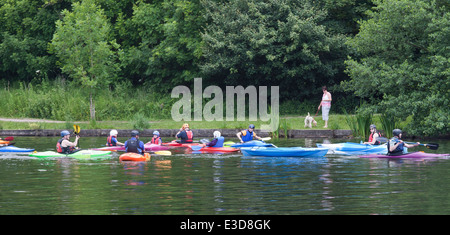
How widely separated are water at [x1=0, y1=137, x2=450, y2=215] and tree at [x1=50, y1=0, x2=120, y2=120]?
40.1ft

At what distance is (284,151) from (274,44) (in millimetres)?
15121

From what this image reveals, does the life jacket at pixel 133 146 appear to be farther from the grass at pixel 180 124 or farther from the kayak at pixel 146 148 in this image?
the grass at pixel 180 124

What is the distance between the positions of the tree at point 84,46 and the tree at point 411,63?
533 inches

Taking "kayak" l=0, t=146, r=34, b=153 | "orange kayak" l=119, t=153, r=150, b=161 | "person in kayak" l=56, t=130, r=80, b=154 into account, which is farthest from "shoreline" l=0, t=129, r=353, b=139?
"orange kayak" l=119, t=153, r=150, b=161

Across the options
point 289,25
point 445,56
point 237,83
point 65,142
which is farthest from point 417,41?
point 65,142

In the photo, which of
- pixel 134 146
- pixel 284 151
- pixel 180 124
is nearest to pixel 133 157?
pixel 134 146

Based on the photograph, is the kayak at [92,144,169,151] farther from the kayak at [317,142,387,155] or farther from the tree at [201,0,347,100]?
the tree at [201,0,347,100]

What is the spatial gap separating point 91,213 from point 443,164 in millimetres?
11854

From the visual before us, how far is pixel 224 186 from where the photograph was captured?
15.7 meters

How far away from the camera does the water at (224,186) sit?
12727 millimetres

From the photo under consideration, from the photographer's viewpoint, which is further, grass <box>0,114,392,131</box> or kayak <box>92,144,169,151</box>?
grass <box>0,114,392,131</box>

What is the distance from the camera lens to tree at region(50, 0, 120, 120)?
3422cm

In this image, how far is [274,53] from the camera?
35.8 meters
